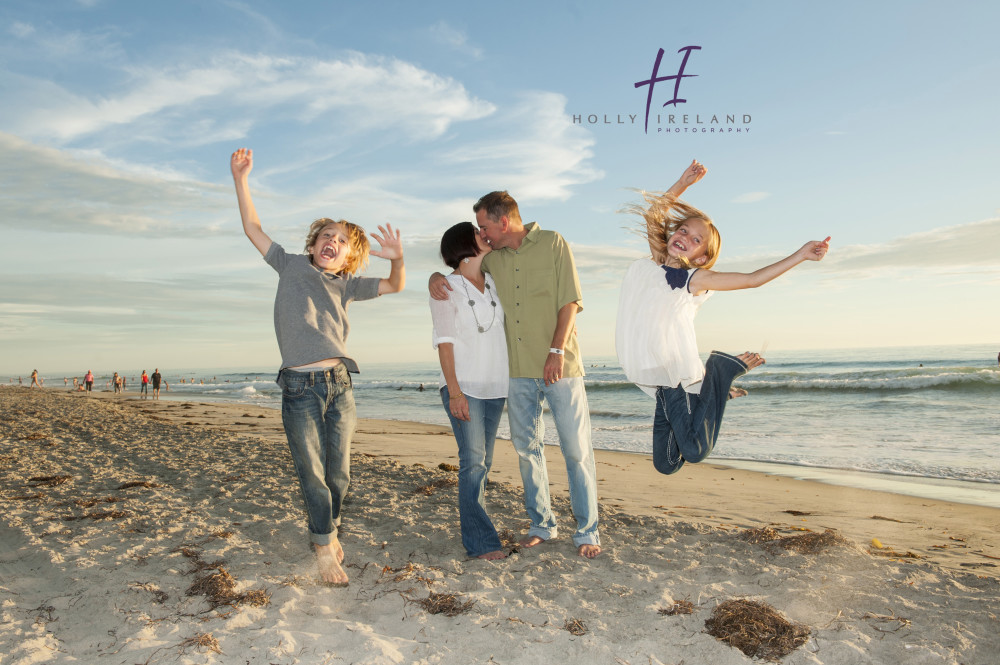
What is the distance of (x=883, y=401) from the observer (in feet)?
63.9

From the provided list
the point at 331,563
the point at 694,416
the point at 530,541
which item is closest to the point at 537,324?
the point at 694,416

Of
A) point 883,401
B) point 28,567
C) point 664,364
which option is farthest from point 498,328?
point 883,401

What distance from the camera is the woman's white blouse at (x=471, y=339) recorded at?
3621mm

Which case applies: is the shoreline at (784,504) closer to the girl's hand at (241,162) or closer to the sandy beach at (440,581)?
the sandy beach at (440,581)

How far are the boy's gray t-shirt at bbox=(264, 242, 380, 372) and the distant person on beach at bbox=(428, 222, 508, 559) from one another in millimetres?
503

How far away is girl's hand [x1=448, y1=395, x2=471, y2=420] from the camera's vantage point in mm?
3592

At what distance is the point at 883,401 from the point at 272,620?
2115 centimetres

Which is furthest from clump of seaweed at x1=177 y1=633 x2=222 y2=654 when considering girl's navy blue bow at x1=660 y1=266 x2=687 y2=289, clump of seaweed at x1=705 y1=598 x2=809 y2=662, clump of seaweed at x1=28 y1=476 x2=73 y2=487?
clump of seaweed at x1=28 y1=476 x2=73 y2=487

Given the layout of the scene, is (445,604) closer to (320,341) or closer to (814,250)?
(320,341)

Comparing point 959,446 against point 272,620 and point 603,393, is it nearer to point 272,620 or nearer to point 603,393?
point 272,620

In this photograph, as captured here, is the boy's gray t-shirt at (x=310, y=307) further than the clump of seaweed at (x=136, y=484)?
No

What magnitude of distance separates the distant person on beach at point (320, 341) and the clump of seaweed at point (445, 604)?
0.55 metres

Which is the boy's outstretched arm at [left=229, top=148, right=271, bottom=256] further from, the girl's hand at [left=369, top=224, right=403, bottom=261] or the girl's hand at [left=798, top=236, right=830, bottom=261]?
the girl's hand at [left=798, top=236, right=830, bottom=261]

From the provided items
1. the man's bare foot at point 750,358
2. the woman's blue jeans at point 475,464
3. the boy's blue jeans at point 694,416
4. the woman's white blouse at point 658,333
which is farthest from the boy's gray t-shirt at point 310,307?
the man's bare foot at point 750,358
